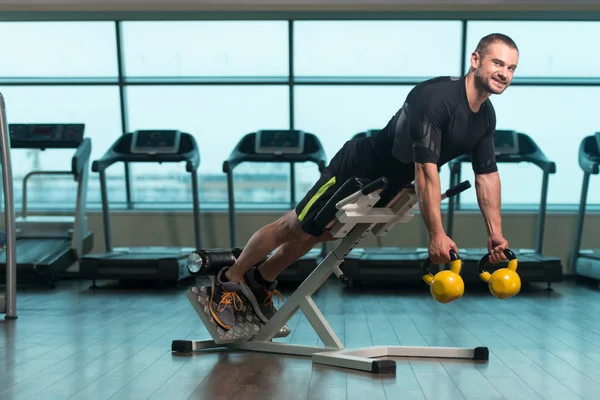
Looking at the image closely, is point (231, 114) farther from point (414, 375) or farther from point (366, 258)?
point (414, 375)

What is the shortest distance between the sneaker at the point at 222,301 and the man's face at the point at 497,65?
4.75 feet

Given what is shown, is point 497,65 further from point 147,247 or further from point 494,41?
point 147,247

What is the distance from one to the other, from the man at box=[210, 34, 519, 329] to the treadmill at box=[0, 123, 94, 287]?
10.3ft

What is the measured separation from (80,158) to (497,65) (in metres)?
4.44

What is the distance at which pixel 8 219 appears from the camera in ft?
14.0

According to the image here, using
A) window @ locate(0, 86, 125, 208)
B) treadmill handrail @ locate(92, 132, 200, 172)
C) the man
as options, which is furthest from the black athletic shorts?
window @ locate(0, 86, 125, 208)

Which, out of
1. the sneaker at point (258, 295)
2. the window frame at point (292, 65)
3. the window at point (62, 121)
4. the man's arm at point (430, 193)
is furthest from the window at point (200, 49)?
the man's arm at point (430, 193)

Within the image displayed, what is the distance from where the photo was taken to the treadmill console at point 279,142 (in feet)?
20.2

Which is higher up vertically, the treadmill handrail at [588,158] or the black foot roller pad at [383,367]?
the treadmill handrail at [588,158]

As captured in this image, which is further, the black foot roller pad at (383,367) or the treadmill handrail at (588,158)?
the treadmill handrail at (588,158)

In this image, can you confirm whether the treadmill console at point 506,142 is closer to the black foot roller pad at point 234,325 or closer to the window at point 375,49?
the window at point 375,49

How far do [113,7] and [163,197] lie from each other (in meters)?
1.98

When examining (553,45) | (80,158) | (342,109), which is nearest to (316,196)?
(80,158)

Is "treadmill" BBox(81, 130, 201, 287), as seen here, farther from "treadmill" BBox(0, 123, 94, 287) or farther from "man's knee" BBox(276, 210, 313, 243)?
"man's knee" BBox(276, 210, 313, 243)
